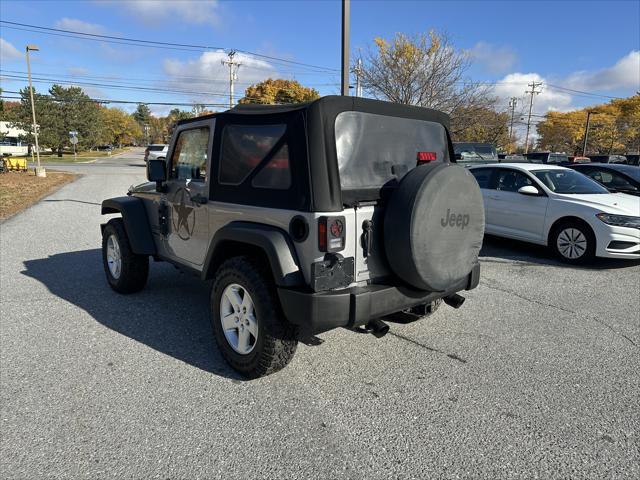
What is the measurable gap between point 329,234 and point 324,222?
0.08 meters

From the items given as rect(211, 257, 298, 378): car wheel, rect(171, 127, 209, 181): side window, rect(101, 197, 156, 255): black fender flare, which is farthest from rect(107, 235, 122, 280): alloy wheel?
rect(211, 257, 298, 378): car wheel

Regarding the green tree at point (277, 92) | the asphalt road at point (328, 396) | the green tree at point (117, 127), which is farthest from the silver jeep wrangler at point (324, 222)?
the green tree at point (117, 127)

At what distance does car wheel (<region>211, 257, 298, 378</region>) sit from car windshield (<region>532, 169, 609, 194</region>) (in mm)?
5910

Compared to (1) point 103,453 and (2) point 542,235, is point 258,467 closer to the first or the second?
(1) point 103,453

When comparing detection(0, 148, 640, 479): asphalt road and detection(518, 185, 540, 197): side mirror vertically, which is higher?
detection(518, 185, 540, 197): side mirror

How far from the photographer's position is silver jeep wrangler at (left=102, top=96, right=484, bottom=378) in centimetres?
280

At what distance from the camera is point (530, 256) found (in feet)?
24.0

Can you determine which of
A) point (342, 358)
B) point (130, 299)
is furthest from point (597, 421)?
point (130, 299)

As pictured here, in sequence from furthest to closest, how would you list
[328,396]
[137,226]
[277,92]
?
[277,92], [137,226], [328,396]

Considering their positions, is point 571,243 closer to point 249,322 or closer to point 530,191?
point 530,191

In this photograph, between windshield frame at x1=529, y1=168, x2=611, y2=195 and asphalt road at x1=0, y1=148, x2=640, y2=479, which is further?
windshield frame at x1=529, y1=168, x2=611, y2=195

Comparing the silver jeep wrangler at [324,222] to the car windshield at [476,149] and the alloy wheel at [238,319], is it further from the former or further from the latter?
the car windshield at [476,149]

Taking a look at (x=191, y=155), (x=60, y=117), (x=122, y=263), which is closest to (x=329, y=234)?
(x=191, y=155)

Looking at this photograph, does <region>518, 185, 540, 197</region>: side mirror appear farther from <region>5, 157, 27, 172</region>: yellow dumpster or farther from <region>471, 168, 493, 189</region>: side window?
<region>5, 157, 27, 172</region>: yellow dumpster
